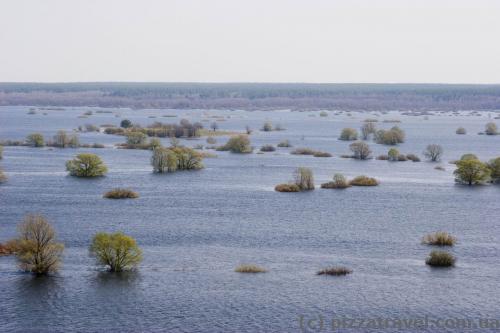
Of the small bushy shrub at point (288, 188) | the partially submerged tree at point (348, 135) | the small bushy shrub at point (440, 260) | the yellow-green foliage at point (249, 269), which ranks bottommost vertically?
the partially submerged tree at point (348, 135)

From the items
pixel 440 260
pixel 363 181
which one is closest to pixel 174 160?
pixel 363 181

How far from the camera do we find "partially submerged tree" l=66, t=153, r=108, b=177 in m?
101

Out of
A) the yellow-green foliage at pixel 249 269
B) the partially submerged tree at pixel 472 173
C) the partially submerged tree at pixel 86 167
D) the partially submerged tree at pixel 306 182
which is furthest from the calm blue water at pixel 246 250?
the partially submerged tree at pixel 306 182

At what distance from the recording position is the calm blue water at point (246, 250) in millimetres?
44688

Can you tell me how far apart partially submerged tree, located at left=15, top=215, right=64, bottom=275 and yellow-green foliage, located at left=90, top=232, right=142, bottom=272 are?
2.72 m

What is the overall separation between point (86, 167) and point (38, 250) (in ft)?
164

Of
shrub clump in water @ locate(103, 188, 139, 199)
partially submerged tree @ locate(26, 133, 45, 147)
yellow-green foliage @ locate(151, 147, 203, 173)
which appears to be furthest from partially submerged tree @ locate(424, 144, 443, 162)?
partially submerged tree @ locate(26, 133, 45, 147)

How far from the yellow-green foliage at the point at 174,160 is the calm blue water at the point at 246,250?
311 centimetres

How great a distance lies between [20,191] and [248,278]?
146 feet

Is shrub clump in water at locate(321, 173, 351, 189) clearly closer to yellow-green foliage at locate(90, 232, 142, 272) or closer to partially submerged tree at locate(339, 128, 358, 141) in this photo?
yellow-green foliage at locate(90, 232, 142, 272)

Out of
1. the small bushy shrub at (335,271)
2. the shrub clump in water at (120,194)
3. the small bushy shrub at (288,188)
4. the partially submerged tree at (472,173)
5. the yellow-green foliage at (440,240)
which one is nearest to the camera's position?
the small bushy shrub at (335,271)

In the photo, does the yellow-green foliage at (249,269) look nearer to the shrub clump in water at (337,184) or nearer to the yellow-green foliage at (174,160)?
the shrub clump in water at (337,184)

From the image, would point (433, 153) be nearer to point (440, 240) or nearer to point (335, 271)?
point (440, 240)

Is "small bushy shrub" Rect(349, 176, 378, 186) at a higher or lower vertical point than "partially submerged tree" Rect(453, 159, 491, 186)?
lower
